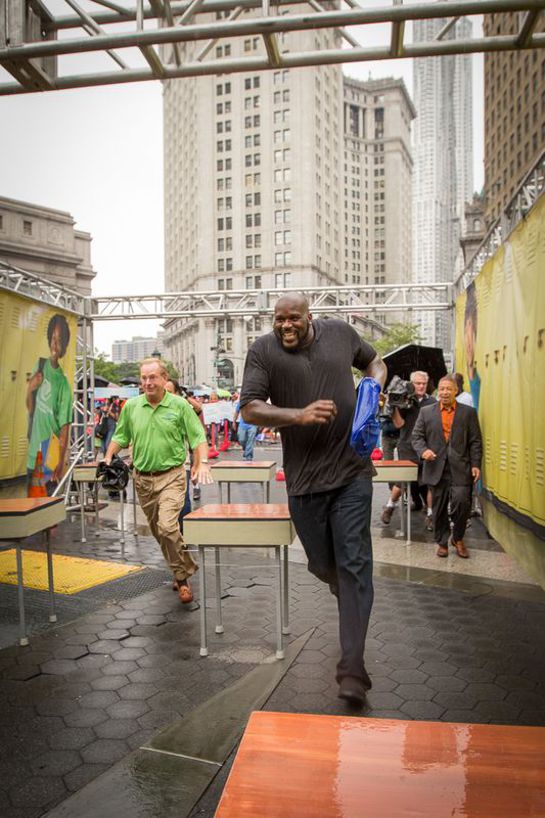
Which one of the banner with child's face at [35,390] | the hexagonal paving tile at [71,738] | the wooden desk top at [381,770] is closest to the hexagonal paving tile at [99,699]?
the hexagonal paving tile at [71,738]

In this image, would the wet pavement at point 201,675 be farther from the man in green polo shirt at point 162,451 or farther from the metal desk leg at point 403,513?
the metal desk leg at point 403,513

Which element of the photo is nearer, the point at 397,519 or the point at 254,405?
the point at 254,405

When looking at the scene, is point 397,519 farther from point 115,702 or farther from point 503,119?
point 503,119

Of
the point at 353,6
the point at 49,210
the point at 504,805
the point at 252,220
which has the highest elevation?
the point at 252,220

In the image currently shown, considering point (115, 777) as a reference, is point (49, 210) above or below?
above

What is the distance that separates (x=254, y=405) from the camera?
3.88 metres

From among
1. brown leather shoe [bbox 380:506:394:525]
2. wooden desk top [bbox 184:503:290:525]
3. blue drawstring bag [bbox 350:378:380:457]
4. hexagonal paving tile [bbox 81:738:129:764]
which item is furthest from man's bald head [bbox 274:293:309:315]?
brown leather shoe [bbox 380:506:394:525]

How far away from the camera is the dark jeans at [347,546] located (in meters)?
3.75

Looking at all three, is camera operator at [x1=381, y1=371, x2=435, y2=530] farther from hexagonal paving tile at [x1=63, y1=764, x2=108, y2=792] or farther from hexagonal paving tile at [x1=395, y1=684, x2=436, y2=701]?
hexagonal paving tile at [x1=63, y1=764, x2=108, y2=792]

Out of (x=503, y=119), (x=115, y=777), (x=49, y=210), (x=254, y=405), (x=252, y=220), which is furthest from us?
(x=252, y=220)

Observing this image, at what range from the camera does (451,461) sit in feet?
25.0

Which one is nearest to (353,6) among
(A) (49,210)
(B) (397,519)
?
(B) (397,519)

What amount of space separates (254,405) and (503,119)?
3143 inches

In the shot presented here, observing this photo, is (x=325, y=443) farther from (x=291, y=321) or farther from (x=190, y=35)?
(x=190, y=35)
